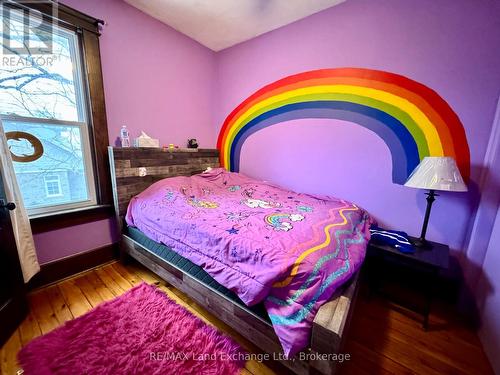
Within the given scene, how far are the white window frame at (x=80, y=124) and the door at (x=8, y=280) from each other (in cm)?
43

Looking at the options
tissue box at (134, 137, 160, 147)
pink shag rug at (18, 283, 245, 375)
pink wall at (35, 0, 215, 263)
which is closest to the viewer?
pink shag rug at (18, 283, 245, 375)

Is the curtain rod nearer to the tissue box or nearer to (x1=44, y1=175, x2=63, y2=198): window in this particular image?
the tissue box

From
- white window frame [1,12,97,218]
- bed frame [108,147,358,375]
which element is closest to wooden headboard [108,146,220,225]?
bed frame [108,147,358,375]

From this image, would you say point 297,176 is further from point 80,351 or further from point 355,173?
point 80,351

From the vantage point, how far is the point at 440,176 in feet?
4.61

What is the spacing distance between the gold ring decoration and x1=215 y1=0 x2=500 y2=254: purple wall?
7.02 feet

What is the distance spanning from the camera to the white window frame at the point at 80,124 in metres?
1.72

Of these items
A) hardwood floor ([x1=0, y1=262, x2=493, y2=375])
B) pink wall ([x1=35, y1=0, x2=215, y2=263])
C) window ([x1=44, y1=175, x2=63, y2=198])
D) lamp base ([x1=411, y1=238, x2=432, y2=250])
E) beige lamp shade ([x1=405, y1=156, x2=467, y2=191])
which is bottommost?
hardwood floor ([x1=0, y1=262, x2=493, y2=375])

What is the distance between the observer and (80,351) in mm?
1181

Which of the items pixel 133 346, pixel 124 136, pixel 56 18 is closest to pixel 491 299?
pixel 133 346

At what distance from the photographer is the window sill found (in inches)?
66.0

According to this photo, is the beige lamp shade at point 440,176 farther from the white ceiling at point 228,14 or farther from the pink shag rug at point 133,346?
the white ceiling at point 228,14

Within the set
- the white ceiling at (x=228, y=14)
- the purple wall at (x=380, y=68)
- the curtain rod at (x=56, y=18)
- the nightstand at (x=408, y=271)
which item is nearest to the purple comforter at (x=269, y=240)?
the nightstand at (x=408, y=271)

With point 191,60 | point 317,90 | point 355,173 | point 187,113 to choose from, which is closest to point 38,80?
point 187,113
